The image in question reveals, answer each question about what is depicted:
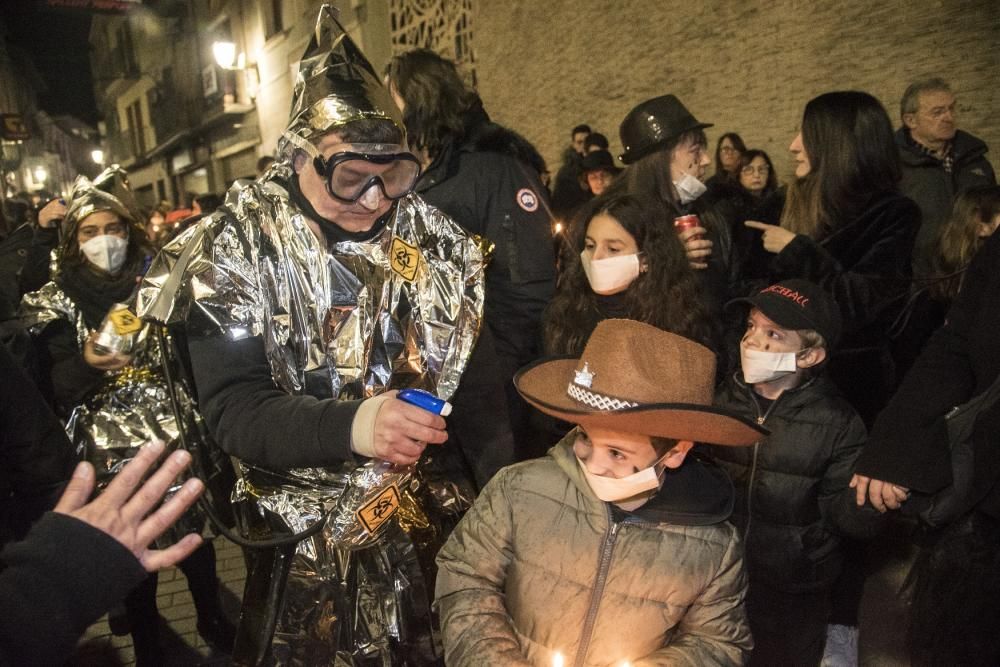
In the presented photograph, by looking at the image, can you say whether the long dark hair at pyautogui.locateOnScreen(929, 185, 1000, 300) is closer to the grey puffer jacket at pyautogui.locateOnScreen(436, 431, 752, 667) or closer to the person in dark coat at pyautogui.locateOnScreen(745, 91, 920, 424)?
the person in dark coat at pyautogui.locateOnScreen(745, 91, 920, 424)

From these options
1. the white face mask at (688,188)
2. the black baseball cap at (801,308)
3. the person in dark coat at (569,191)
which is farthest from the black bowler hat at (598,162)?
the black baseball cap at (801,308)

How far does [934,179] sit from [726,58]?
156 inches

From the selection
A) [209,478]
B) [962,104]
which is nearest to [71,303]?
[209,478]

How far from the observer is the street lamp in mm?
19094

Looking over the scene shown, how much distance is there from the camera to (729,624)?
173 centimetres

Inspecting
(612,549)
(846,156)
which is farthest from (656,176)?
(612,549)

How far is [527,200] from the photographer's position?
3061mm

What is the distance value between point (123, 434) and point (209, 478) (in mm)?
472

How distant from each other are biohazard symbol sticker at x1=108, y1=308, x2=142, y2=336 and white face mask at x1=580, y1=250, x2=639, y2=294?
6.14 feet

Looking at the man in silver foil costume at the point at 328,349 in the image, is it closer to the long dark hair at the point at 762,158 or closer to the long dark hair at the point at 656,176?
the long dark hair at the point at 656,176

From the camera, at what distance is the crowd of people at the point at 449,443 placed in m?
1.61

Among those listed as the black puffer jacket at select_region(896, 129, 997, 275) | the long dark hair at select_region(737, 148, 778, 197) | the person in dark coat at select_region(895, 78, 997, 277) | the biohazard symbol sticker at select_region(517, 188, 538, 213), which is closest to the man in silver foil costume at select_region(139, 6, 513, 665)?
the biohazard symbol sticker at select_region(517, 188, 538, 213)

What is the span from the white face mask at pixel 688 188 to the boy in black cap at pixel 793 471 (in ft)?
3.18

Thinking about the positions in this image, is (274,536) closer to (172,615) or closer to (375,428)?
(375,428)
